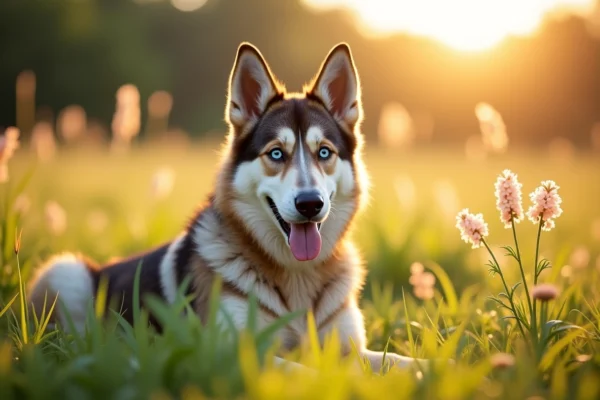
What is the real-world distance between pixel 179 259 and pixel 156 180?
2011 mm

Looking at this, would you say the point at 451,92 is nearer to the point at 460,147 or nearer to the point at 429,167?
the point at 460,147

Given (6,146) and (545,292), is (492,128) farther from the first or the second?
(6,146)

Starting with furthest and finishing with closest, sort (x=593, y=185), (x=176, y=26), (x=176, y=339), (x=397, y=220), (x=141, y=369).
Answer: (x=176, y=26)
(x=593, y=185)
(x=397, y=220)
(x=176, y=339)
(x=141, y=369)

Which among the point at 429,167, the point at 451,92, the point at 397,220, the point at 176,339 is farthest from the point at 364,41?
the point at 176,339

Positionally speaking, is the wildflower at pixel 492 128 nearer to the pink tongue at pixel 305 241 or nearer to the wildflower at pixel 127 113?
the pink tongue at pixel 305 241

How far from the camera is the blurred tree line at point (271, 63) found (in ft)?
72.9

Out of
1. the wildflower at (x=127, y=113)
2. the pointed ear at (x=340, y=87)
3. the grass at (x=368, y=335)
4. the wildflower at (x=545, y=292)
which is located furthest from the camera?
the wildflower at (x=127, y=113)

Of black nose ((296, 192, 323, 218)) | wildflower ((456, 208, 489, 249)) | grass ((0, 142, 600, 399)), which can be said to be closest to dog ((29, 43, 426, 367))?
black nose ((296, 192, 323, 218))

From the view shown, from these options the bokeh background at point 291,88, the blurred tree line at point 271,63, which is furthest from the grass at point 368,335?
the blurred tree line at point 271,63

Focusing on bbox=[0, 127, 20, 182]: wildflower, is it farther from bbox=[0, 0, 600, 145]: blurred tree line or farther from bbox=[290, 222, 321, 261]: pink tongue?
bbox=[0, 0, 600, 145]: blurred tree line

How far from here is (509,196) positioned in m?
3.20

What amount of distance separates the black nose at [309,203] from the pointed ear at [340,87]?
3.61 feet

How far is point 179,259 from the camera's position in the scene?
421 cm

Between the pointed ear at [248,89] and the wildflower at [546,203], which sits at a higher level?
the pointed ear at [248,89]
